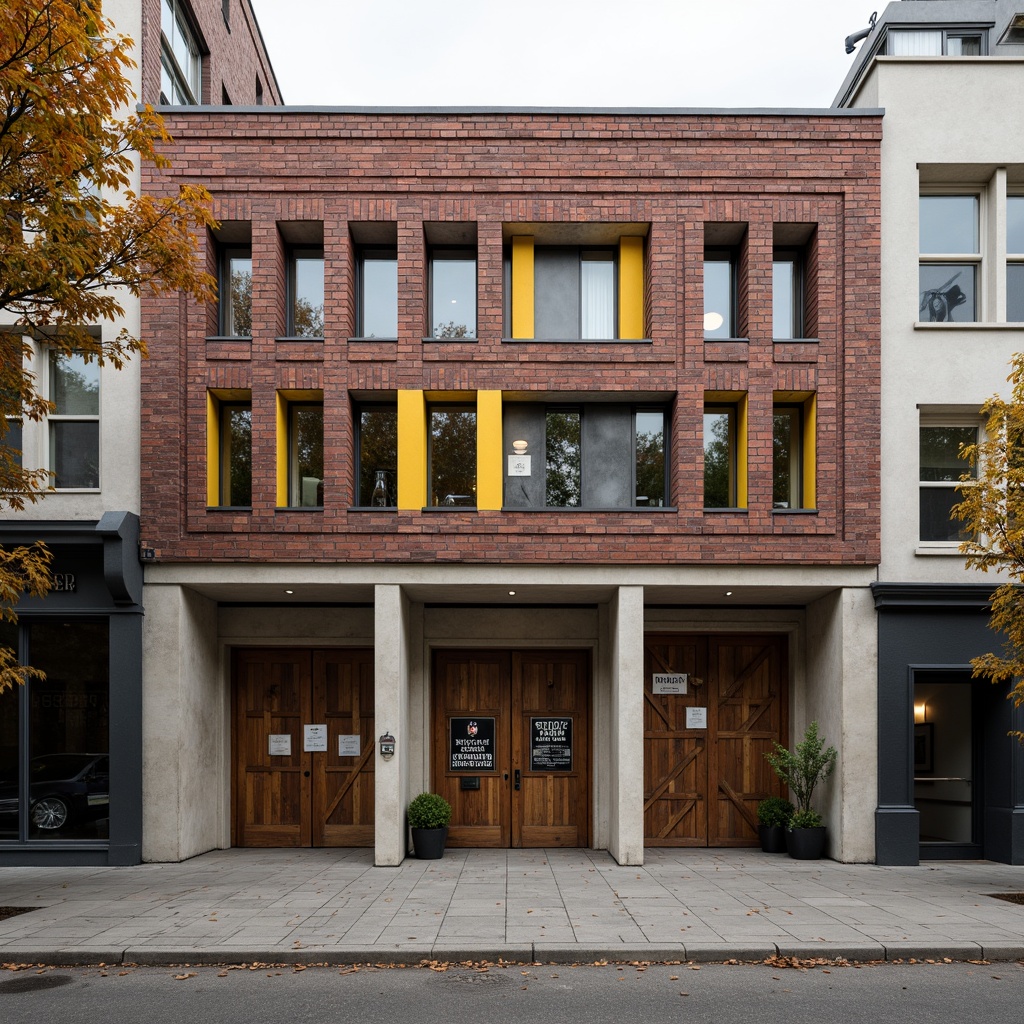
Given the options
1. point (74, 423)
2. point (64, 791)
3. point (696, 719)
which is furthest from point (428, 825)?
point (74, 423)

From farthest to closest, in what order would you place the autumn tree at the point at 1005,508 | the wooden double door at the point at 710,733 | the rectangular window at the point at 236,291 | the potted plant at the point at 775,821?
1. the wooden double door at the point at 710,733
2. the rectangular window at the point at 236,291
3. the potted plant at the point at 775,821
4. the autumn tree at the point at 1005,508

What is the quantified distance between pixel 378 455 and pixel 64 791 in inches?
260

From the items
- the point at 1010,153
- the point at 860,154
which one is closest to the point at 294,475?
the point at 860,154

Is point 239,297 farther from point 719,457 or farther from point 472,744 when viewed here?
point 472,744

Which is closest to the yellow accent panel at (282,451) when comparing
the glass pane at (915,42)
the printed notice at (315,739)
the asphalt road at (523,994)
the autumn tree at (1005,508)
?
the printed notice at (315,739)

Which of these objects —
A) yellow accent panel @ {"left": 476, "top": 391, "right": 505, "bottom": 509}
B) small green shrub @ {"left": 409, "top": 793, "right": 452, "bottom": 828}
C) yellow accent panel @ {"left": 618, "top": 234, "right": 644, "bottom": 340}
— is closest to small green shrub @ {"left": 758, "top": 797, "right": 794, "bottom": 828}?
small green shrub @ {"left": 409, "top": 793, "right": 452, "bottom": 828}

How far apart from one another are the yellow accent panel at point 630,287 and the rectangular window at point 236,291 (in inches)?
229

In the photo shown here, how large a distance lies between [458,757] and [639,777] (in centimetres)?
A: 327

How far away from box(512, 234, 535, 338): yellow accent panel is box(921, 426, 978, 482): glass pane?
6.25 m

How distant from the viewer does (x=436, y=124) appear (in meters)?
13.7

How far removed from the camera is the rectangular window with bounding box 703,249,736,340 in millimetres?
14711

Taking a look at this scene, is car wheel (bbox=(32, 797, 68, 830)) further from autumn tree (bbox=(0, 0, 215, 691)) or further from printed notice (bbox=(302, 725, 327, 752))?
printed notice (bbox=(302, 725, 327, 752))

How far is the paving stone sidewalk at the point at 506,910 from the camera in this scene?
8.61 metres

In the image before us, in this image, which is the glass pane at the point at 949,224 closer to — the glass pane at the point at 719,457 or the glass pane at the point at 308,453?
the glass pane at the point at 719,457
